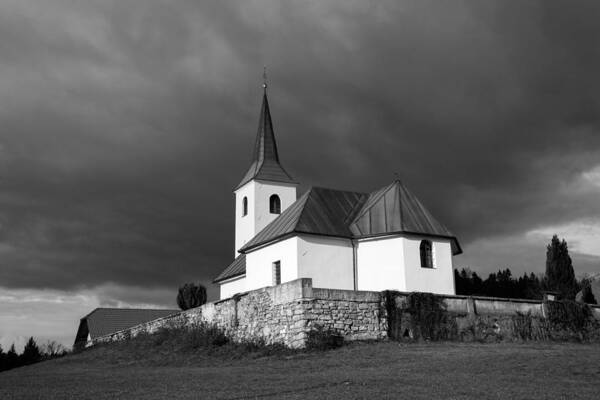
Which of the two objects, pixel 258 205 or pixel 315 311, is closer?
pixel 315 311

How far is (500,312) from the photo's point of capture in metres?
26.8

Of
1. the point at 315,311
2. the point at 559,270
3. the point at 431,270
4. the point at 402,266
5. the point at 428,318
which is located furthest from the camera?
the point at 559,270

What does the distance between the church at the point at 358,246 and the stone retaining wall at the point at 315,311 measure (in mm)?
4507

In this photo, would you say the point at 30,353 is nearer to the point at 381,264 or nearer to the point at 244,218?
the point at 244,218

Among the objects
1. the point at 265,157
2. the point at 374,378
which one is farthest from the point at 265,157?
the point at 374,378

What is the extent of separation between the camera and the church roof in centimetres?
3222

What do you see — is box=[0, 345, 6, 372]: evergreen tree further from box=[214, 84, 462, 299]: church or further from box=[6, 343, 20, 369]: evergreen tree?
box=[214, 84, 462, 299]: church

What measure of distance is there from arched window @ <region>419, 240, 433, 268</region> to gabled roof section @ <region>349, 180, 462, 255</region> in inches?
22.9

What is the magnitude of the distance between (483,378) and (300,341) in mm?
9486

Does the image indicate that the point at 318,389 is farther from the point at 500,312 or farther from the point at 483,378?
the point at 500,312

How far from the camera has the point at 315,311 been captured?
24016 mm

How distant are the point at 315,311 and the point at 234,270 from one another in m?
19.0

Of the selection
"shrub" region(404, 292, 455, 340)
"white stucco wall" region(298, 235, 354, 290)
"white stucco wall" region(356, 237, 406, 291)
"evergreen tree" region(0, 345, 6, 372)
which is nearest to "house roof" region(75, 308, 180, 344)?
"evergreen tree" region(0, 345, 6, 372)

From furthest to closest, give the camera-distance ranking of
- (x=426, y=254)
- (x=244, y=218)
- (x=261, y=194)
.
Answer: (x=244, y=218) → (x=261, y=194) → (x=426, y=254)
